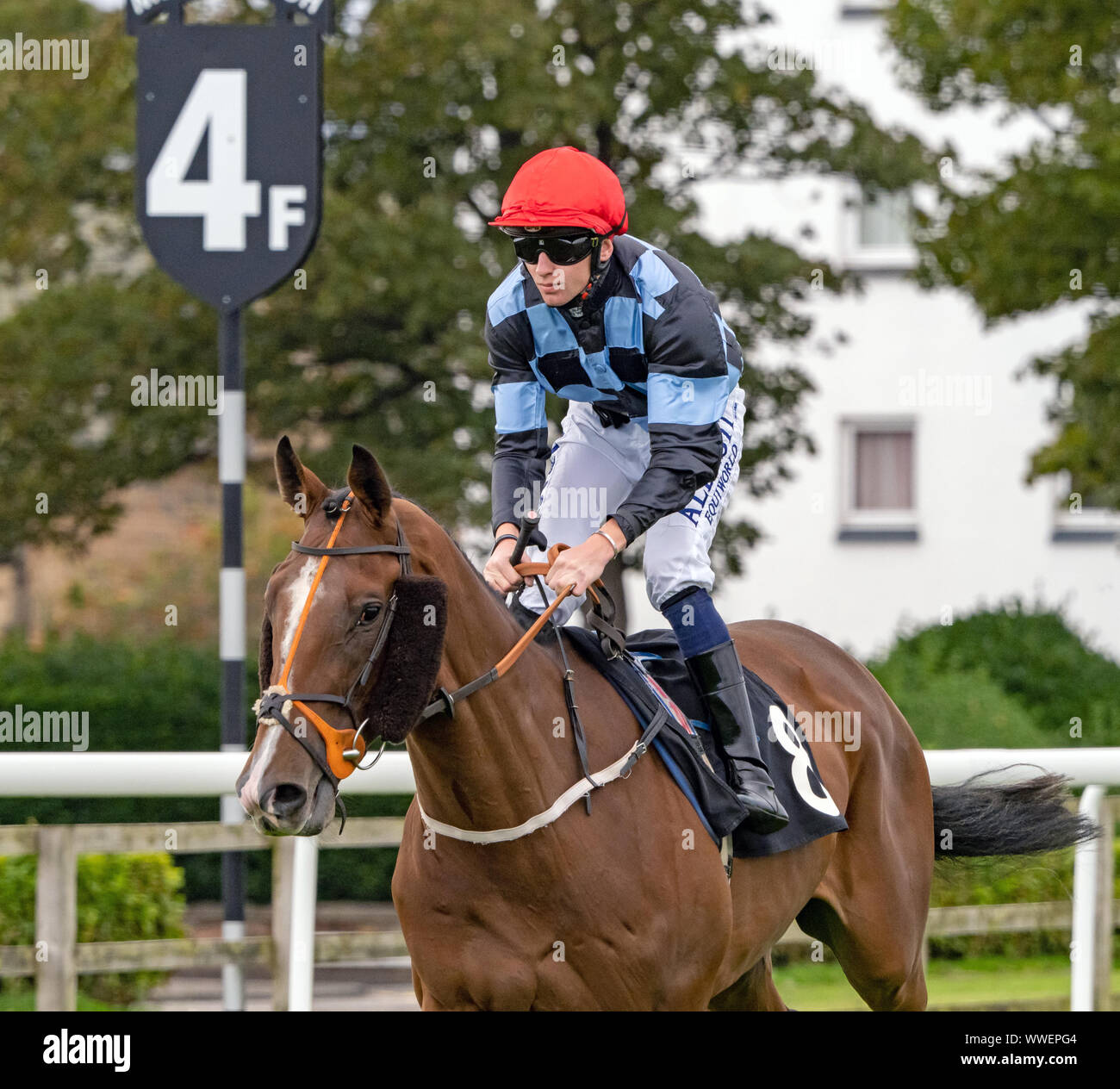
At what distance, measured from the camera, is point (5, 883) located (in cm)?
591

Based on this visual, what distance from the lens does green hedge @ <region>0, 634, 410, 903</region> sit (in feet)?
25.6

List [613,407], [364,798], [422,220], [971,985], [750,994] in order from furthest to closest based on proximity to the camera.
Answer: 1. [422,220]
2. [364,798]
3. [971,985]
4. [750,994]
5. [613,407]

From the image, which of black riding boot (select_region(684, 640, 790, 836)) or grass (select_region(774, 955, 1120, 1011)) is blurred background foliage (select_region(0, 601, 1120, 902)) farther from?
black riding boot (select_region(684, 640, 790, 836))

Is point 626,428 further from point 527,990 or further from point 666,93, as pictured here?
point 666,93

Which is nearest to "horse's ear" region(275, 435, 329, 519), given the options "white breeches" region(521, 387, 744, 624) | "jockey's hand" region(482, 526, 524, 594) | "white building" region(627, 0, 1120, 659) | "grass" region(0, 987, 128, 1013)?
"jockey's hand" region(482, 526, 524, 594)

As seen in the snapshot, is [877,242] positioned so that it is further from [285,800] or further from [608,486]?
[285,800]

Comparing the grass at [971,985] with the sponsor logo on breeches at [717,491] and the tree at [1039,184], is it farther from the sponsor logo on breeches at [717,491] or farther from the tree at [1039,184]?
the tree at [1039,184]

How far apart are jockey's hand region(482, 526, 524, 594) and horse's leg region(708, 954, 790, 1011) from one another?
140 centimetres

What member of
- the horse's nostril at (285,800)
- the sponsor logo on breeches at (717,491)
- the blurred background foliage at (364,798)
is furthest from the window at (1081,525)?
the horse's nostril at (285,800)

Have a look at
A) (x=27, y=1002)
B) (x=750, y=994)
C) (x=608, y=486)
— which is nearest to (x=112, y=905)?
(x=27, y=1002)

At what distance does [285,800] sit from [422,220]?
6600 mm

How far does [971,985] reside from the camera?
22.0ft
